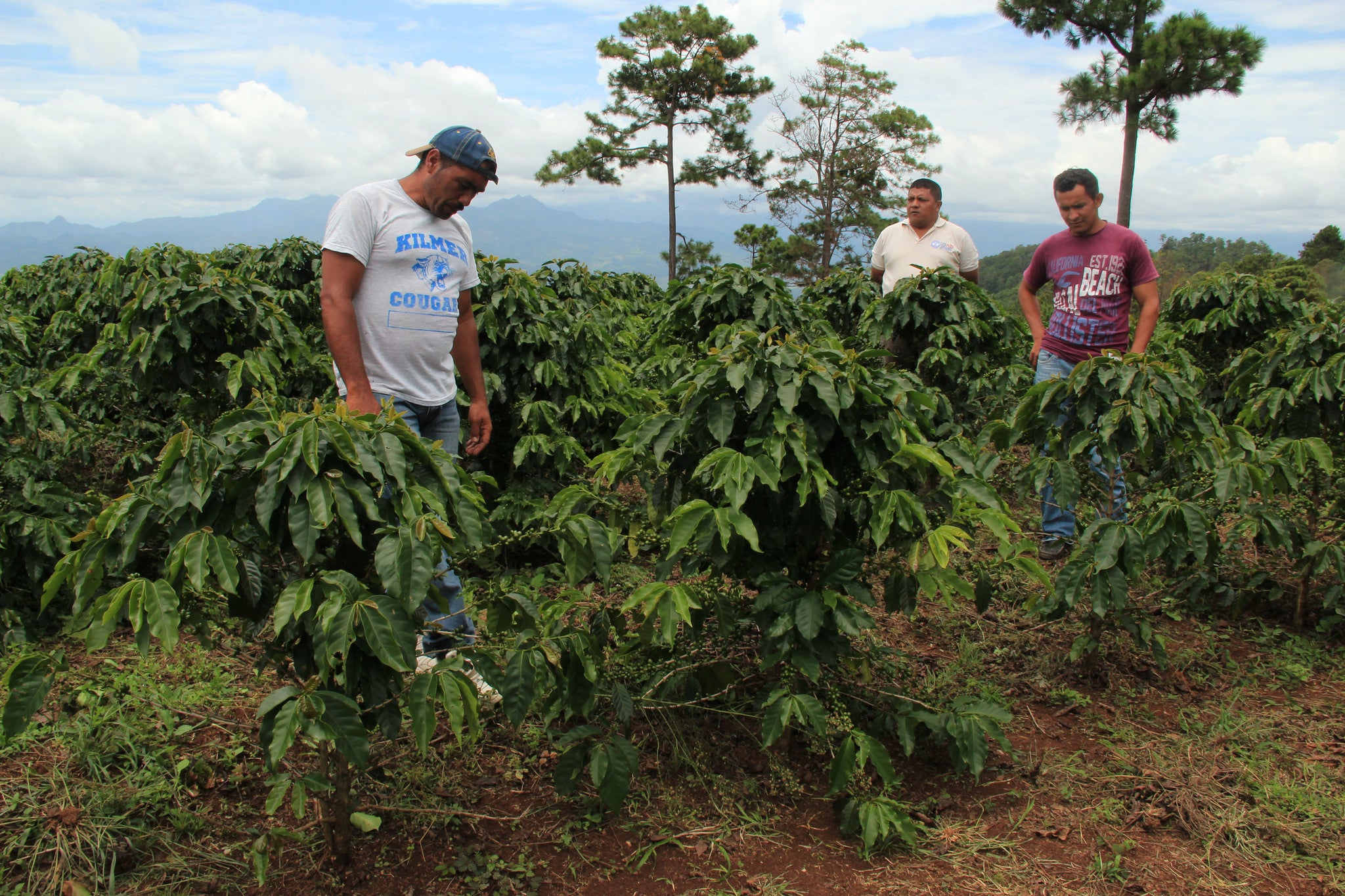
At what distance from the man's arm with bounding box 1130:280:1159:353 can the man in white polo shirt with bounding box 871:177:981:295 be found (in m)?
1.06

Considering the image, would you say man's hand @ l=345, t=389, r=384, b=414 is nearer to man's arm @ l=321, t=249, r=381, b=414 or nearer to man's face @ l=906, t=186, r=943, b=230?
man's arm @ l=321, t=249, r=381, b=414

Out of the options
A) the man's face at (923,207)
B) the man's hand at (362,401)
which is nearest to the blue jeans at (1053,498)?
the man's face at (923,207)

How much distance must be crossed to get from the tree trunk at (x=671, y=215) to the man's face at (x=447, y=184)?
20.6 metres

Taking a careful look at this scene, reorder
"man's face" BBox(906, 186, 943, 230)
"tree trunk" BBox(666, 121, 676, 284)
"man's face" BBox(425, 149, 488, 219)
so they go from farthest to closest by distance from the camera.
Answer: "tree trunk" BBox(666, 121, 676, 284), "man's face" BBox(906, 186, 943, 230), "man's face" BBox(425, 149, 488, 219)

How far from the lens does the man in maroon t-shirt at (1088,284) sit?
12.5 feet

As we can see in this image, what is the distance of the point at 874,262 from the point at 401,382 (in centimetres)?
334

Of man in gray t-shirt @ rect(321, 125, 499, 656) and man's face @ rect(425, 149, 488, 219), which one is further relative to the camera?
man's face @ rect(425, 149, 488, 219)

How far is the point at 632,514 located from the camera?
8.47ft

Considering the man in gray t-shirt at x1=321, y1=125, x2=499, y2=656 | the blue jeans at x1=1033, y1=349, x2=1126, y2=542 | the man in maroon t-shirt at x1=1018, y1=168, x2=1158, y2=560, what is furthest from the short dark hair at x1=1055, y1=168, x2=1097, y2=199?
the man in gray t-shirt at x1=321, y1=125, x2=499, y2=656

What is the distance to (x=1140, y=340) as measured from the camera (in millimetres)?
3621

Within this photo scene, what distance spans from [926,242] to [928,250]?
50 millimetres

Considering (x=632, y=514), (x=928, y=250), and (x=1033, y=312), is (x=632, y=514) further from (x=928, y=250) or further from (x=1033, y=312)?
(x=928, y=250)

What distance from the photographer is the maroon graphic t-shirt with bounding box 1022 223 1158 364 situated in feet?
12.6

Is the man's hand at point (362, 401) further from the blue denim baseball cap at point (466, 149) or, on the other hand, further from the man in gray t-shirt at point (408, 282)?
the blue denim baseball cap at point (466, 149)
